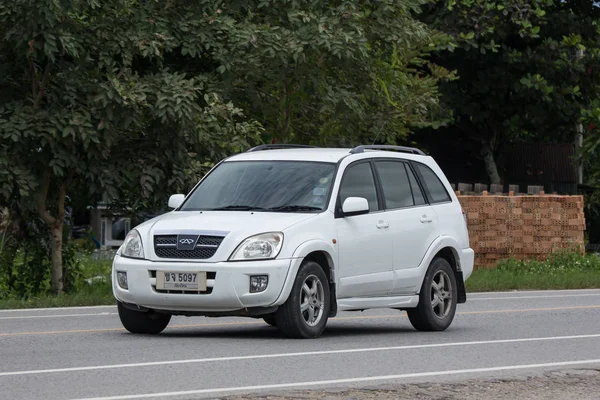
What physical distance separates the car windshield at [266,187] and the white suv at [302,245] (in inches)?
0.5

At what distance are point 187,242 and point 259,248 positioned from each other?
63cm

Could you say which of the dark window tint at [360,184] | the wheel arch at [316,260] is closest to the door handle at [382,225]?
the dark window tint at [360,184]

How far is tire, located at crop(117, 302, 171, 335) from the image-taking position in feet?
44.0

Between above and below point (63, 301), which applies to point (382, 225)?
above

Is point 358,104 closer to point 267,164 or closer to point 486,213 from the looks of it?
point 486,213

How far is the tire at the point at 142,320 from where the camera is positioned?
13422mm

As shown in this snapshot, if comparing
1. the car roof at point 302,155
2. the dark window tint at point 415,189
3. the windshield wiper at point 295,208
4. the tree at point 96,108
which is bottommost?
the windshield wiper at point 295,208

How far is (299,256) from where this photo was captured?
1271 cm

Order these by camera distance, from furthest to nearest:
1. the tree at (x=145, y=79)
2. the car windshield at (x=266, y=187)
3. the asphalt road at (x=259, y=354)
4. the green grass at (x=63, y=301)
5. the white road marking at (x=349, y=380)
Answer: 1. the tree at (x=145, y=79)
2. the green grass at (x=63, y=301)
3. the car windshield at (x=266, y=187)
4. the asphalt road at (x=259, y=354)
5. the white road marking at (x=349, y=380)

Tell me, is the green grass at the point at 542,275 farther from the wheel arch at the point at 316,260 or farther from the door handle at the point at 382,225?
the wheel arch at the point at 316,260

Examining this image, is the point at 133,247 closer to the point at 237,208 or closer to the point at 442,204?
the point at 237,208

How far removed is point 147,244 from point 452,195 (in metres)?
Result: 4.08

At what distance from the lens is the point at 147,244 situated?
1287 cm

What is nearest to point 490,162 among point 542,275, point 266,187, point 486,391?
point 542,275
